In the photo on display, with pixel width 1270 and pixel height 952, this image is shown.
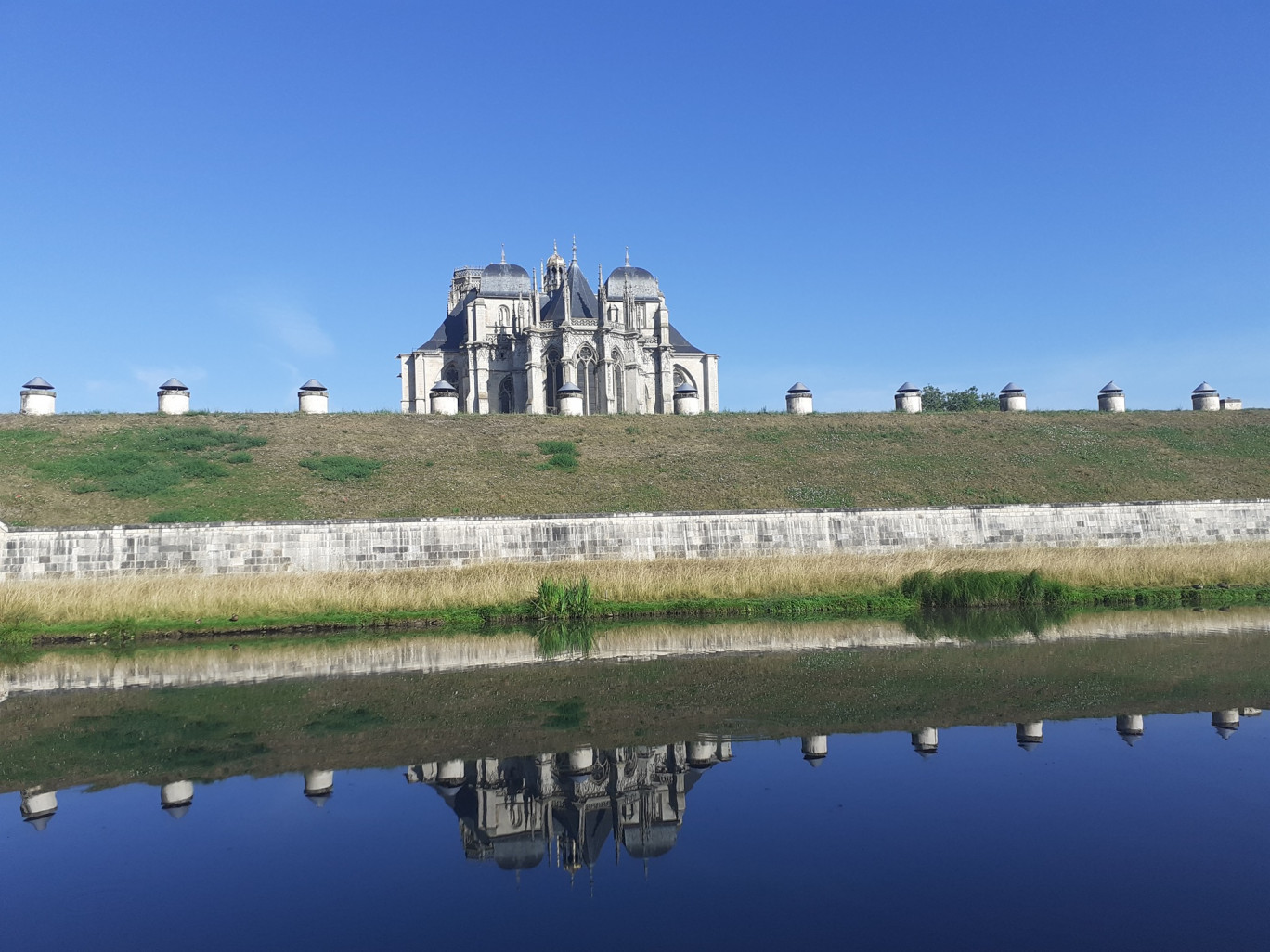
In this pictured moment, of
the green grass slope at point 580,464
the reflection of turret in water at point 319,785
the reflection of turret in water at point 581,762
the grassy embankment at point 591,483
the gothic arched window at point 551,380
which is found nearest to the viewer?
the reflection of turret in water at point 319,785

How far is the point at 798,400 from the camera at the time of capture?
5212 cm

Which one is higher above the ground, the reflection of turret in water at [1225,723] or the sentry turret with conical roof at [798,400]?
the sentry turret with conical roof at [798,400]

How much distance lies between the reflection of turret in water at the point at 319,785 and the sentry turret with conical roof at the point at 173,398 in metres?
40.2

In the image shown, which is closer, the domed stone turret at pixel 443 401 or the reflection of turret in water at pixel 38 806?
the reflection of turret in water at pixel 38 806

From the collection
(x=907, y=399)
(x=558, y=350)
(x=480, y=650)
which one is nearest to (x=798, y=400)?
(x=907, y=399)

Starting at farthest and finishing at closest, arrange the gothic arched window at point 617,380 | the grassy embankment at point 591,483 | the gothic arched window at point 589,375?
the gothic arched window at point 589,375, the gothic arched window at point 617,380, the grassy embankment at point 591,483

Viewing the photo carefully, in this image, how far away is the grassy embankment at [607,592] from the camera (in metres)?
20.8

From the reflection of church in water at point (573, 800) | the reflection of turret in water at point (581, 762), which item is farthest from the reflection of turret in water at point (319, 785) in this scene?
the reflection of turret in water at point (581, 762)

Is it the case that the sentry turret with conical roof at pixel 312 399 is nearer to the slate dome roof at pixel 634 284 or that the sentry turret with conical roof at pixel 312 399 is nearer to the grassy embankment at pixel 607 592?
the grassy embankment at pixel 607 592

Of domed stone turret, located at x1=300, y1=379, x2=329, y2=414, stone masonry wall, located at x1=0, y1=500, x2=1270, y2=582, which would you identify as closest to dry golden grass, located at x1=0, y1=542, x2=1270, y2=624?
stone masonry wall, located at x1=0, y1=500, x2=1270, y2=582

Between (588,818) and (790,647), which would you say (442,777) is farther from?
(790,647)

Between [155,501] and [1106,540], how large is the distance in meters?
33.5

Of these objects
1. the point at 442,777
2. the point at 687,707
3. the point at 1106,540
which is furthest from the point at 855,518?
the point at 442,777

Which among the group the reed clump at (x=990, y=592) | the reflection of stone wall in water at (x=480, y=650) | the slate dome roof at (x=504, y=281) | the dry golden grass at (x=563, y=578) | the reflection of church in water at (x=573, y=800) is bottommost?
the reflection of church in water at (x=573, y=800)
